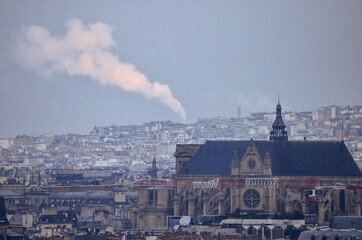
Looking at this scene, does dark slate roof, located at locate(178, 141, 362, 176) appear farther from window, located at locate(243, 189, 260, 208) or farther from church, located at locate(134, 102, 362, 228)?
window, located at locate(243, 189, 260, 208)

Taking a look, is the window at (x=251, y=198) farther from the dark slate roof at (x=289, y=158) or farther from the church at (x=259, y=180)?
the dark slate roof at (x=289, y=158)

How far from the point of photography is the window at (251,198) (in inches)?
5049

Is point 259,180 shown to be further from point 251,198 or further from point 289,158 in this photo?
point 289,158

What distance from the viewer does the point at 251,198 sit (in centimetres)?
12838

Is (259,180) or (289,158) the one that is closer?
(259,180)

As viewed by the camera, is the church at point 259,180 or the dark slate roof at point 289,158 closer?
the church at point 259,180

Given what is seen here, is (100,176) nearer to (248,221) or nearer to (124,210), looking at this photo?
(124,210)

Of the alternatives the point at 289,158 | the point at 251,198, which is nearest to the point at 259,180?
the point at 251,198

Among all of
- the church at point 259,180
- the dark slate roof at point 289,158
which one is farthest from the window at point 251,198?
the dark slate roof at point 289,158

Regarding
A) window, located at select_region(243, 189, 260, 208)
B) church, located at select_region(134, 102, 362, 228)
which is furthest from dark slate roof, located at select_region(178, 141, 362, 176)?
window, located at select_region(243, 189, 260, 208)

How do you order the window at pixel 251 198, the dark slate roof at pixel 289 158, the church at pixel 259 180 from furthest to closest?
1. the dark slate roof at pixel 289 158
2. the window at pixel 251 198
3. the church at pixel 259 180

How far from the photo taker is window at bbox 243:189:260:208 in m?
128

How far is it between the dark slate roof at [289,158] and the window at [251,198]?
1.91 m

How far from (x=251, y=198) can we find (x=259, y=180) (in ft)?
4.06
